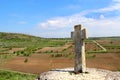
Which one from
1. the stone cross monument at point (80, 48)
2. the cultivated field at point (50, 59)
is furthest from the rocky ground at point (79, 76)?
the cultivated field at point (50, 59)

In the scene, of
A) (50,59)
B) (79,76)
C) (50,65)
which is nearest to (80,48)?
(79,76)

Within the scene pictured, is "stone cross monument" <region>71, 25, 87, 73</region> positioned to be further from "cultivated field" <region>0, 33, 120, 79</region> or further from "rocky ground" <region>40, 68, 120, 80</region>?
"cultivated field" <region>0, 33, 120, 79</region>

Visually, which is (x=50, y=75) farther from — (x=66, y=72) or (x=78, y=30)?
(x=78, y=30)

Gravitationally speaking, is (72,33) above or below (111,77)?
above

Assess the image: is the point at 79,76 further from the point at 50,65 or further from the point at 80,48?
the point at 50,65

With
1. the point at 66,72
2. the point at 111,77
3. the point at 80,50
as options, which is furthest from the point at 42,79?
the point at 111,77

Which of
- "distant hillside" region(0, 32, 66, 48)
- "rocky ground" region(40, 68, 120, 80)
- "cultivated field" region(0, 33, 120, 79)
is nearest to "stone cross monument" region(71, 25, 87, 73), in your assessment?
"rocky ground" region(40, 68, 120, 80)

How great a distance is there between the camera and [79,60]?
34.7 ft

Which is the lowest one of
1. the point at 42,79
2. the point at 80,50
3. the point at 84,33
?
the point at 42,79

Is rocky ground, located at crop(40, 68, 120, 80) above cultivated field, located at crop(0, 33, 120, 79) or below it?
above

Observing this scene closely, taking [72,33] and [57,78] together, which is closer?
[57,78]

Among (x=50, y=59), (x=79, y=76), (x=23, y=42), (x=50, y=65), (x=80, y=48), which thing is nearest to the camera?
(x=79, y=76)

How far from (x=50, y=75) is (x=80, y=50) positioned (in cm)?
157

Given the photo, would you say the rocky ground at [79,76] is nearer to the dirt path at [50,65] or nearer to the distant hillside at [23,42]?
the dirt path at [50,65]
